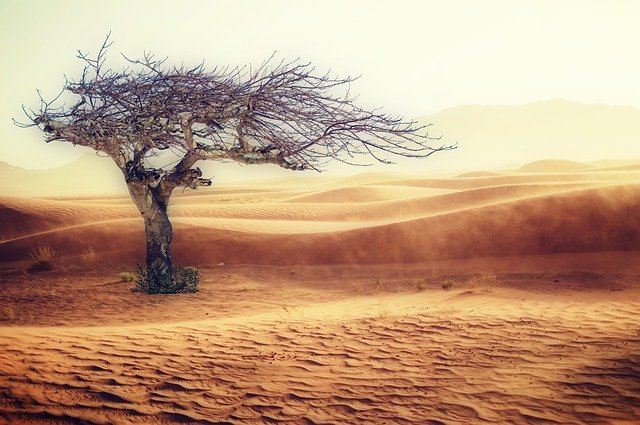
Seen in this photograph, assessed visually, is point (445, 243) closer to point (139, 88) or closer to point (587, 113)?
point (139, 88)

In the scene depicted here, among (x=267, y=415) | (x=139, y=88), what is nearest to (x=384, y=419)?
(x=267, y=415)

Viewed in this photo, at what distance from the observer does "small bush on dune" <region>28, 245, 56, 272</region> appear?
48.9ft

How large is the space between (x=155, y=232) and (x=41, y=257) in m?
6.15

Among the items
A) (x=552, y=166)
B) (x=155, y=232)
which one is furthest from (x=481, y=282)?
(x=552, y=166)

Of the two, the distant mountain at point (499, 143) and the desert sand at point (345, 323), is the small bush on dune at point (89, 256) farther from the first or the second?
the distant mountain at point (499, 143)

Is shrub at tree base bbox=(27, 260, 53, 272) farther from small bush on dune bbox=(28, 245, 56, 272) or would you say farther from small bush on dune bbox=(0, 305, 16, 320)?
small bush on dune bbox=(0, 305, 16, 320)

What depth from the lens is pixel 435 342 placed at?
285 inches

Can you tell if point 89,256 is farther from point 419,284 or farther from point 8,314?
point 419,284

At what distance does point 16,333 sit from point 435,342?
235 inches

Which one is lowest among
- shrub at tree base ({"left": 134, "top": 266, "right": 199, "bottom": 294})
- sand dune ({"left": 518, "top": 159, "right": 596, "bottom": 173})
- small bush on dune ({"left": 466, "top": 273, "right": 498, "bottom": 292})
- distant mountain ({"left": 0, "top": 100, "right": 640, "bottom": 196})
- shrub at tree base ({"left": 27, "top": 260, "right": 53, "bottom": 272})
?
small bush on dune ({"left": 466, "top": 273, "right": 498, "bottom": 292})

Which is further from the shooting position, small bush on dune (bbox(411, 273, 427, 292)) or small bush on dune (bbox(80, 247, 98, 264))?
small bush on dune (bbox(80, 247, 98, 264))

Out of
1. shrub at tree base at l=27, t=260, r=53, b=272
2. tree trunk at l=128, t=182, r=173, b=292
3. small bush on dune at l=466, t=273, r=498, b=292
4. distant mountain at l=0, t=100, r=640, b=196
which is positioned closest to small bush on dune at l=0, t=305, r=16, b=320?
tree trunk at l=128, t=182, r=173, b=292

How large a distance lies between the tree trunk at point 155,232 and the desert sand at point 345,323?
0.80m

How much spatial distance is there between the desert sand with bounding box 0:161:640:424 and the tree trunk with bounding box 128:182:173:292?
804 mm
